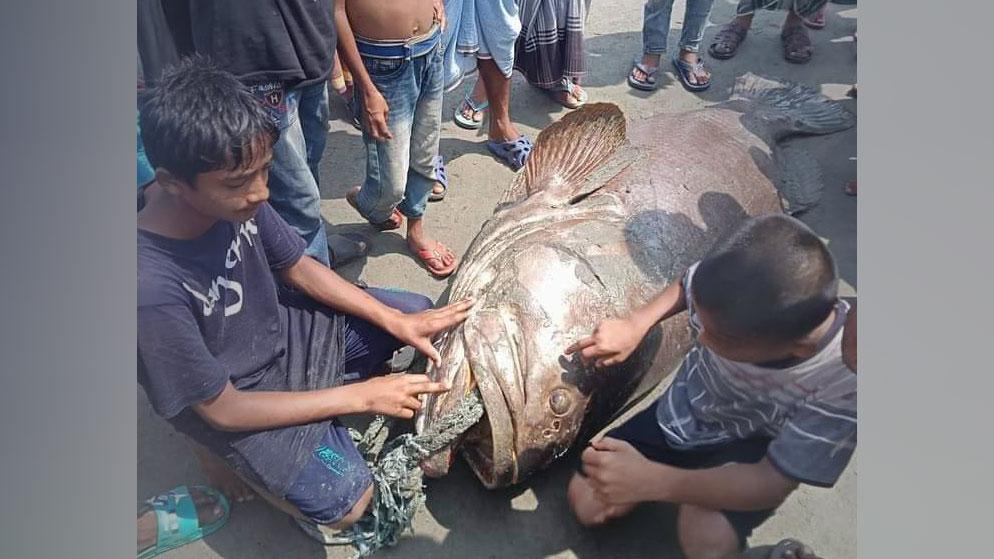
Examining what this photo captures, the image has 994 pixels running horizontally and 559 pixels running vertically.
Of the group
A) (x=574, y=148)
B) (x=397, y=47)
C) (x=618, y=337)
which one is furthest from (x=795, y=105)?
(x=397, y=47)

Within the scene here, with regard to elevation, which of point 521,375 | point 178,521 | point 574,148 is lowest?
point 178,521

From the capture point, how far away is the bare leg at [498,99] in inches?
108

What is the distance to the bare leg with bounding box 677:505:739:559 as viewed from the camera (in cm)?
195

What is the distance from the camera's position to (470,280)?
2.33 m

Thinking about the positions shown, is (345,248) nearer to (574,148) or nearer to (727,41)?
(574,148)

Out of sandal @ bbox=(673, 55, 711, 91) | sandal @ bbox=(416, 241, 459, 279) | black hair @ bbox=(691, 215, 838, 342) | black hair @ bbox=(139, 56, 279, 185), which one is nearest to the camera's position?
black hair @ bbox=(691, 215, 838, 342)

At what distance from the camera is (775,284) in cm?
174

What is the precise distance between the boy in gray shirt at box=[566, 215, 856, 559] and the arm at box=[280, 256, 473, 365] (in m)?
0.40

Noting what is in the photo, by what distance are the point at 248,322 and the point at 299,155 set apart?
0.50 m

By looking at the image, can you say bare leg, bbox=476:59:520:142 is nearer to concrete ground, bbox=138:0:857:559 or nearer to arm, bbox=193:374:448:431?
concrete ground, bbox=138:0:857:559

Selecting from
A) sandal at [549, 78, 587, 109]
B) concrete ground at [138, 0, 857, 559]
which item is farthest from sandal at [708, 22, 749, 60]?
sandal at [549, 78, 587, 109]
